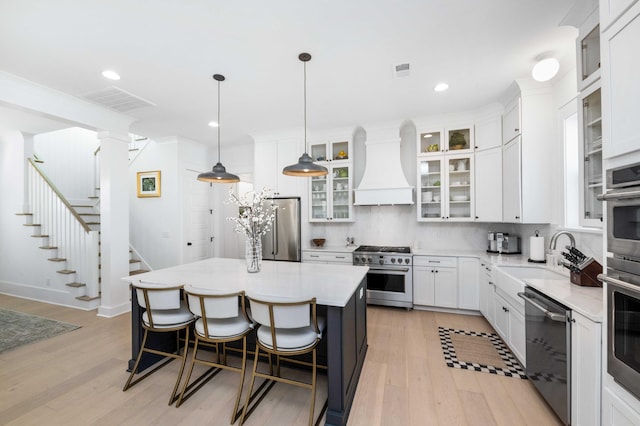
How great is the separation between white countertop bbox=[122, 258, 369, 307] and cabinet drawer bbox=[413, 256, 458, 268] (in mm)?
1590

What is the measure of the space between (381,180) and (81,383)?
4.12 meters

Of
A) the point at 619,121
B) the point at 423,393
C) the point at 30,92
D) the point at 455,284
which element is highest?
the point at 30,92

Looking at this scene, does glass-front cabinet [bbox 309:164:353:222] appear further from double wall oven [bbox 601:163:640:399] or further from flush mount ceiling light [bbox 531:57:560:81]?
double wall oven [bbox 601:163:640:399]

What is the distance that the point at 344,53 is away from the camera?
2.47 metres

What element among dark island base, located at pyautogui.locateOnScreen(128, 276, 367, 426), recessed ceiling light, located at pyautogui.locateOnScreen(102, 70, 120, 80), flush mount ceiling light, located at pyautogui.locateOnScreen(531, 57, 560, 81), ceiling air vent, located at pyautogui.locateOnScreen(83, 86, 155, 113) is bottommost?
dark island base, located at pyautogui.locateOnScreen(128, 276, 367, 426)

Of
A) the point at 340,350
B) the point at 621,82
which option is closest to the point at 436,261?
the point at 340,350

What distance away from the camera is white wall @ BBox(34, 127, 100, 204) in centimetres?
547

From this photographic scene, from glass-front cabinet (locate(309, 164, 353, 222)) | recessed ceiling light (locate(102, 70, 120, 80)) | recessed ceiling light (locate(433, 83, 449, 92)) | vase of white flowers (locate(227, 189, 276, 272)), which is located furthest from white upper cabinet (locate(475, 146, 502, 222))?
recessed ceiling light (locate(102, 70, 120, 80))

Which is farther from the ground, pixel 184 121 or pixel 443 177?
pixel 184 121

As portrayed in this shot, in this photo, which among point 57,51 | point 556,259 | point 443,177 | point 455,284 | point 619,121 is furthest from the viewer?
point 443,177

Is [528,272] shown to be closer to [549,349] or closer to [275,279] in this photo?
[549,349]

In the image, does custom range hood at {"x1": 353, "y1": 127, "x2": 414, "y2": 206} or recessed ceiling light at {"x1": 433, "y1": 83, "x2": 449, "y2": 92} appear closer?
recessed ceiling light at {"x1": 433, "y1": 83, "x2": 449, "y2": 92}

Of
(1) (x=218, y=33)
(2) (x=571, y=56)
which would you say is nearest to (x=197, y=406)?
(1) (x=218, y=33)

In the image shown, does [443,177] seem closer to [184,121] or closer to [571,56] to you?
[571,56]
